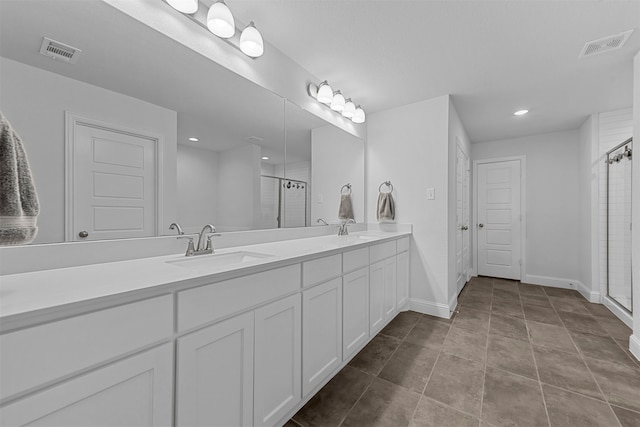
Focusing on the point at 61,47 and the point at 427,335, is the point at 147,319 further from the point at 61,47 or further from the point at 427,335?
the point at 427,335

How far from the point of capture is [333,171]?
266cm

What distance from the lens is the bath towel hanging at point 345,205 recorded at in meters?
2.77

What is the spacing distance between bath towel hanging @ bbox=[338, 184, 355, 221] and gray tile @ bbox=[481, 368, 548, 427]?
1.70m

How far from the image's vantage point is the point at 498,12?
1.55 metres

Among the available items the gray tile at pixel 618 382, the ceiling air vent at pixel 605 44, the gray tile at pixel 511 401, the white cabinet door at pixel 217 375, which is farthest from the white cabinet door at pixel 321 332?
the ceiling air vent at pixel 605 44

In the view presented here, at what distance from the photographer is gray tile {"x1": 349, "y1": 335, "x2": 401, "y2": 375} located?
1.79 meters

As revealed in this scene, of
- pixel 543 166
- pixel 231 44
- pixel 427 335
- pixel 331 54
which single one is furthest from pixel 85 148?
pixel 543 166

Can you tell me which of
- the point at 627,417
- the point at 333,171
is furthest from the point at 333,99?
the point at 627,417

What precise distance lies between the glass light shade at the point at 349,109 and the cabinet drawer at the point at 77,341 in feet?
7.56

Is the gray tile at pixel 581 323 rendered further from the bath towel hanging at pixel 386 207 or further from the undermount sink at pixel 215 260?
the undermount sink at pixel 215 260

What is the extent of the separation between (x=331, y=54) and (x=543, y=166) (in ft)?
12.3

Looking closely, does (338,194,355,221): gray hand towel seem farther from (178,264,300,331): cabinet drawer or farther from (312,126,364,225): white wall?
(178,264,300,331): cabinet drawer

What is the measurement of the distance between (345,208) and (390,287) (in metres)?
0.92

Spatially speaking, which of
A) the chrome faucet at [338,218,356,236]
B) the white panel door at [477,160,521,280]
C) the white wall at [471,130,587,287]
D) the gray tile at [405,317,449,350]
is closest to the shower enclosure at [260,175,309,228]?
the chrome faucet at [338,218,356,236]
